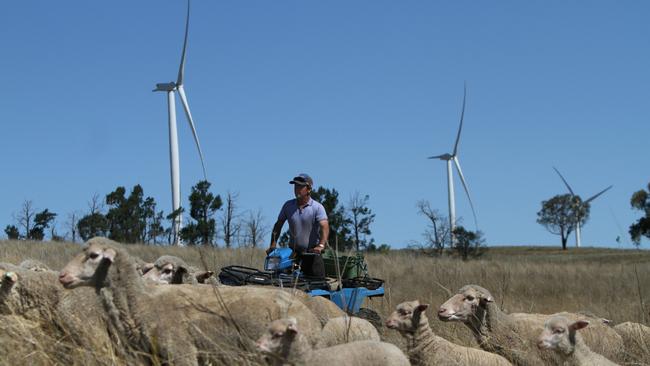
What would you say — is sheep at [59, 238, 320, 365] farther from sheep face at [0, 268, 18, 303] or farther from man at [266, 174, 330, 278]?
man at [266, 174, 330, 278]

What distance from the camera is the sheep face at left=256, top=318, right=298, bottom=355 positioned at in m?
5.68

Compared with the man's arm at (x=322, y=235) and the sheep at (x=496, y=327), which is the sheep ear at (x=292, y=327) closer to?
the sheep at (x=496, y=327)

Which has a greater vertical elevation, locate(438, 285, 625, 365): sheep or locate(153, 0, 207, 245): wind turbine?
locate(153, 0, 207, 245): wind turbine

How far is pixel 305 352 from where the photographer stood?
5.84 m

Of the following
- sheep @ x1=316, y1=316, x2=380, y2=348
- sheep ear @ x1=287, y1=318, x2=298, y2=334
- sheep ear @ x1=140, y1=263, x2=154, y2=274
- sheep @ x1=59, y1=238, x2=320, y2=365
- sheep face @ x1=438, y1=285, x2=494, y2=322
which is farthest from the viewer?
sheep ear @ x1=140, y1=263, x2=154, y2=274

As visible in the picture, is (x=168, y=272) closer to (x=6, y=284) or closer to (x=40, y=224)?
(x=6, y=284)

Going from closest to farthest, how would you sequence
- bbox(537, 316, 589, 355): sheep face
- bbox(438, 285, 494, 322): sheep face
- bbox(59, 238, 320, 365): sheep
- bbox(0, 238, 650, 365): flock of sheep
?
bbox(0, 238, 650, 365): flock of sheep
bbox(59, 238, 320, 365): sheep
bbox(537, 316, 589, 355): sheep face
bbox(438, 285, 494, 322): sheep face

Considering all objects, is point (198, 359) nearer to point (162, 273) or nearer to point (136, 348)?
point (136, 348)

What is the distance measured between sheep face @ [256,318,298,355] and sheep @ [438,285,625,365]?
140 inches

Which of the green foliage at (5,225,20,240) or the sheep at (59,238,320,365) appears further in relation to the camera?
the green foliage at (5,225,20,240)

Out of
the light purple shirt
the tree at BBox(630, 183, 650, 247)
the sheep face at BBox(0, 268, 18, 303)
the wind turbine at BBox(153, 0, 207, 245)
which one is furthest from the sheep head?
the tree at BBox(630, 183, 650, 247)

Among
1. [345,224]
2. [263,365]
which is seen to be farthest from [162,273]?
[345,224]

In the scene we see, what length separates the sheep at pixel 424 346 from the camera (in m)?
7.52

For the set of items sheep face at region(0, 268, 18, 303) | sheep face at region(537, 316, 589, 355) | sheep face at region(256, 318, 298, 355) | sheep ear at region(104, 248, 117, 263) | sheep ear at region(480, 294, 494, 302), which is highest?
sheep ear at region(104, 248, 117, 263)
